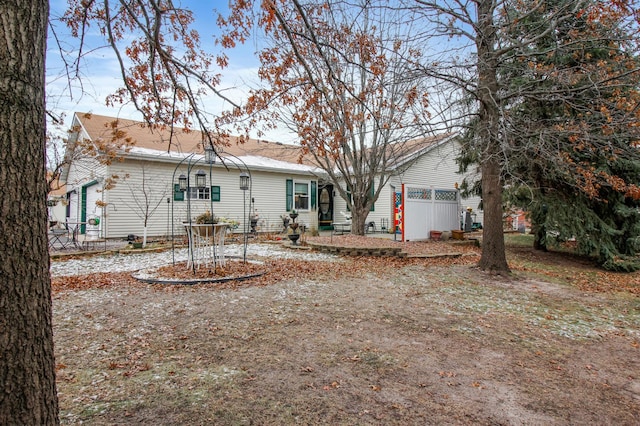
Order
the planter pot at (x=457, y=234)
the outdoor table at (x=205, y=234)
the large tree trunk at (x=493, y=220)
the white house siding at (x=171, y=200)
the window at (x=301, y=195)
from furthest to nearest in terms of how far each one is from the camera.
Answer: the window at (x=301, y=195)
the planter pot at (x=457, y=234)
the white house siding at (x=171, y=200)
the large tree trunk at (x=493, y=220)
the outdoor table at (x=205, y=234)

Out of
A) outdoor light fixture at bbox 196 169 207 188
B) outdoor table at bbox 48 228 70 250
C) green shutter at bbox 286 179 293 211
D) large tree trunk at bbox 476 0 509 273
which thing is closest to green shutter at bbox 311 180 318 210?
green shutter at bbox 286 179 293 211

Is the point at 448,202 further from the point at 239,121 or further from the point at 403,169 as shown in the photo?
the point at 239,121

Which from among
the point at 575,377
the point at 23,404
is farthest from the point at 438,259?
the point at 23,404

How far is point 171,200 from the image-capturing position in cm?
1318

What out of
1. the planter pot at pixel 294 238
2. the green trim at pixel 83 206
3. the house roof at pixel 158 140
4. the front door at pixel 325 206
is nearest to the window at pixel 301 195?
the front door at pixel 325 206

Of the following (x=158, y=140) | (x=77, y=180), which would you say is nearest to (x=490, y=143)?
(x=158, y=140)

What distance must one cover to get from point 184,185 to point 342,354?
9.03m

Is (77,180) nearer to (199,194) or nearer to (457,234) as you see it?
(199,194)

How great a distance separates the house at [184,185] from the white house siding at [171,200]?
29 millimetres

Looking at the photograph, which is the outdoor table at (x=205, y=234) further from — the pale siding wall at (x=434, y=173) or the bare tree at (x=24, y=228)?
the pale siding wall at (x=434, y=173)

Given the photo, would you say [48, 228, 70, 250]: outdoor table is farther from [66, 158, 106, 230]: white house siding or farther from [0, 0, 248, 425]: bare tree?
[0, 0, 248, 425]: bare tree

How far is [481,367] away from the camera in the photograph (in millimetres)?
3141

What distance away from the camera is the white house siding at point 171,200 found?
11.9 meters

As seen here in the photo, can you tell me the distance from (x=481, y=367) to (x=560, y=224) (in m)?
7.89
